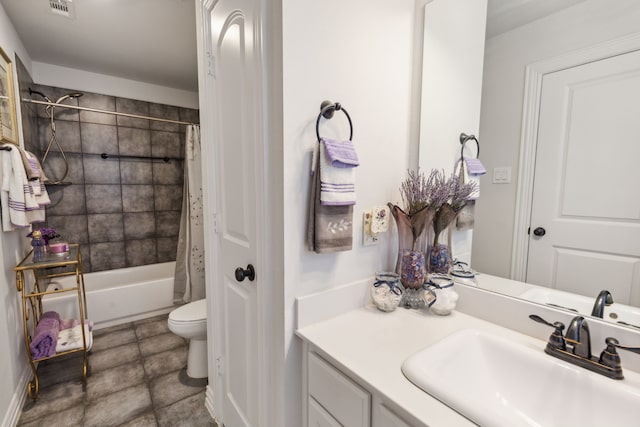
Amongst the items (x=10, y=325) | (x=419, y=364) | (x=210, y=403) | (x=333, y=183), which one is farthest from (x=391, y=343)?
(x=10, y=325)

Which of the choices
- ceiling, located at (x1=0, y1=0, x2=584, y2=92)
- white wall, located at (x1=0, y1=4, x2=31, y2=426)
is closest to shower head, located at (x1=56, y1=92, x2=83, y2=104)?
ceiling, located at (x1=0, y1=0, x2=584, y2=92)

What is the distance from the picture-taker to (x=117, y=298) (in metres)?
2.73

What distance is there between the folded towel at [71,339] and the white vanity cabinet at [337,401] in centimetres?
183

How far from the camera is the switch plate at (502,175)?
1043 millimetres

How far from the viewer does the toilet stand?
184 cm

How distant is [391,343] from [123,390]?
1932 millimetres

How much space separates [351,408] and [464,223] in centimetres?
84

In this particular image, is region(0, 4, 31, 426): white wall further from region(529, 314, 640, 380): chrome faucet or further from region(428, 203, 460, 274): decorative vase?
region(529, 314, 640, 380): chrome faucet

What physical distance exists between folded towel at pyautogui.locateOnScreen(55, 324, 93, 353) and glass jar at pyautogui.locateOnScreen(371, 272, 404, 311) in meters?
2.06

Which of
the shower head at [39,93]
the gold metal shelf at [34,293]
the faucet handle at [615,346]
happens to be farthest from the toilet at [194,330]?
the shower head at [39,93]

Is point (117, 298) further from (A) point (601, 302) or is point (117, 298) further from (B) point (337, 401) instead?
(A) point (601, 302)

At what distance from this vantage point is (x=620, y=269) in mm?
812

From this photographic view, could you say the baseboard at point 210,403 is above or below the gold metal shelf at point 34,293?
below

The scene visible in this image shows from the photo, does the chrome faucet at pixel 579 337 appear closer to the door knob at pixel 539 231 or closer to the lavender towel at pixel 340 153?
the door knob at pixel 539 231
